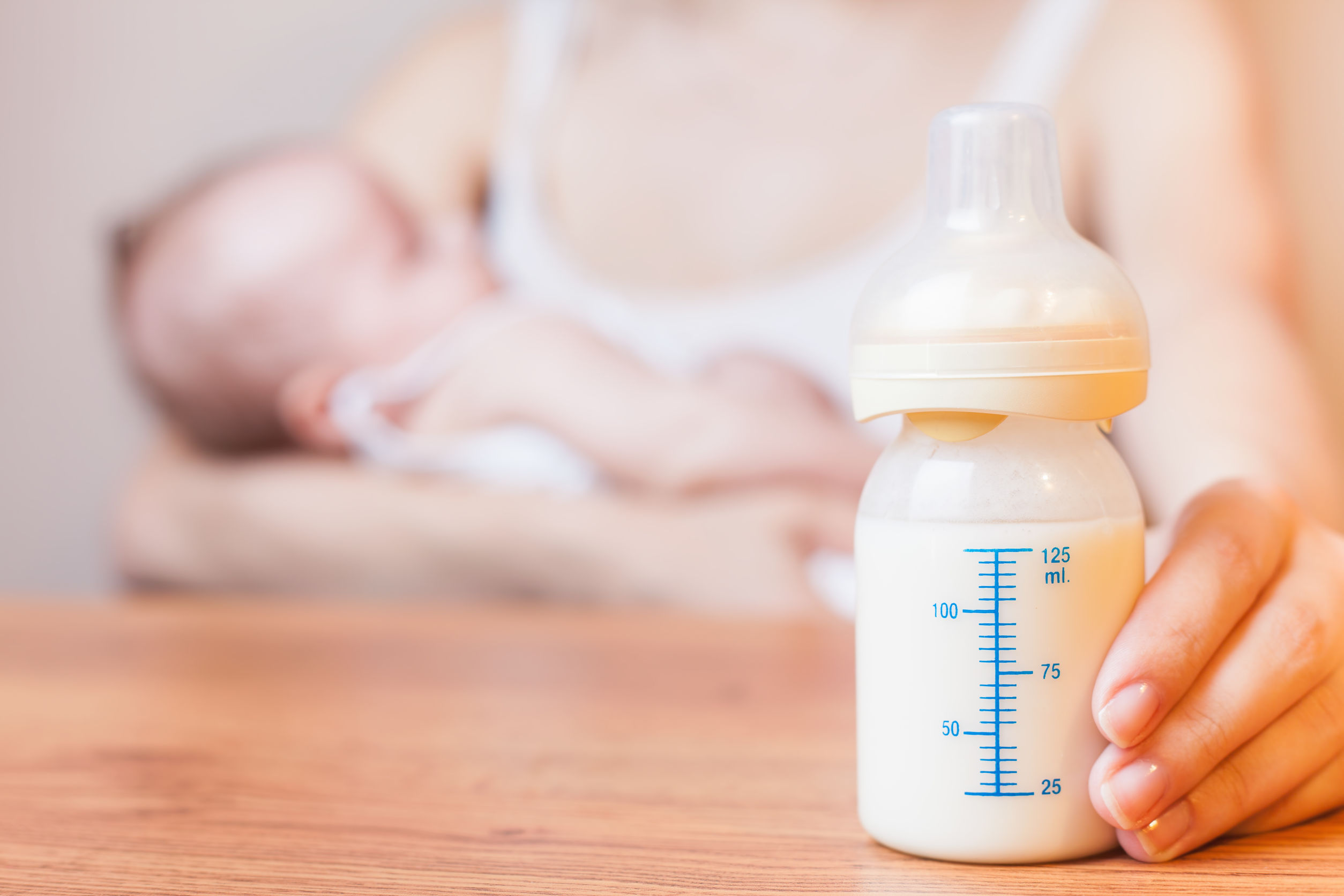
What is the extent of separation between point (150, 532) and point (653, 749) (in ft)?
3.02

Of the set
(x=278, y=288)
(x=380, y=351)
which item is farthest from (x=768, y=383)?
(x=278, y=288)

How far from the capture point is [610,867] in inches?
15.0

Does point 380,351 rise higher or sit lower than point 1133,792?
higher

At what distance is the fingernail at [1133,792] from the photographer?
35 centimetres

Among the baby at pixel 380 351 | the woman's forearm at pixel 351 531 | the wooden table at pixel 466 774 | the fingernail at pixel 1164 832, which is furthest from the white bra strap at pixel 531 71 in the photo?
the fingernail at pixel 1164 832

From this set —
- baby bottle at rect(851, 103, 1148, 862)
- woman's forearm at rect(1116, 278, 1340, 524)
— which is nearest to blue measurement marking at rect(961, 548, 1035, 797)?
baby bottle at rect(851, 103, 1148, 862)

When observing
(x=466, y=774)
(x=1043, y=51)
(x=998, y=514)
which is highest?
(x=1043, y=51)

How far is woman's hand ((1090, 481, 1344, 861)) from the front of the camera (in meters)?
0.36

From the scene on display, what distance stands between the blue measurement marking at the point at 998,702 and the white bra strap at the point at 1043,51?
0.86 meters

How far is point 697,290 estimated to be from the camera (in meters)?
1.23

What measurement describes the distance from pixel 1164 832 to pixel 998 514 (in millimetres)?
117

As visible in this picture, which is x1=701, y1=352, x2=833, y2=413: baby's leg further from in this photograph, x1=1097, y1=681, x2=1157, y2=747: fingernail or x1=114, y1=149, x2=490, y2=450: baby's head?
x1=1097, y1=681, x2=1157, y2=747: fingernail

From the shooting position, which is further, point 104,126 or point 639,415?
point 104,126

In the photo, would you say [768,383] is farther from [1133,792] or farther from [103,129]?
[103,129]
